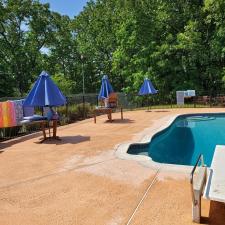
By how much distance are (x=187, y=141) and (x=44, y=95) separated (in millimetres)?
4990

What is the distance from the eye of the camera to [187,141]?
1092 centimetres

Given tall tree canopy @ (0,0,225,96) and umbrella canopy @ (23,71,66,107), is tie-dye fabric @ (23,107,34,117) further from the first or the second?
tall tree canopy @ (0,0,225,96)

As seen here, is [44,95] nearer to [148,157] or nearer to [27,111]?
[27,111]

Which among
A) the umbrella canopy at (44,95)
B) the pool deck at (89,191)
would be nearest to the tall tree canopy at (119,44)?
the umbrella canopy at (44,95)

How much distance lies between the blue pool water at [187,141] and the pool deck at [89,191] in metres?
1.46

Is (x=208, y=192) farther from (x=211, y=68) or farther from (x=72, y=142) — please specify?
(x=211, y=68)

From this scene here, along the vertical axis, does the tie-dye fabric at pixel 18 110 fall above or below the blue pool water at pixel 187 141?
above

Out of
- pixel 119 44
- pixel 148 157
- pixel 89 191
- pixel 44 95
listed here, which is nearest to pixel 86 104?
pixel 44 95

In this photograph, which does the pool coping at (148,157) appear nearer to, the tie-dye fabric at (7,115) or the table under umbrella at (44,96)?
the table under umbrella at (44,96)

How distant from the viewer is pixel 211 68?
2236 centimetres

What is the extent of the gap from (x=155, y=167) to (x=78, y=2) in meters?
32.2

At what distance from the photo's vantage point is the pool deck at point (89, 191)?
150 inches

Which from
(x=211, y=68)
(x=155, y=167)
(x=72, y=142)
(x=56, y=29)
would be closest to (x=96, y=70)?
(x=56, y=29)

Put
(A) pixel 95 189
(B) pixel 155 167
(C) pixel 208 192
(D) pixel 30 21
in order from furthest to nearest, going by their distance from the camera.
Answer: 1. (D) pixel 30 21
2. (B) pixel 155 167
3. (A) pixel 95 189
4. (C) pixel 208 192
